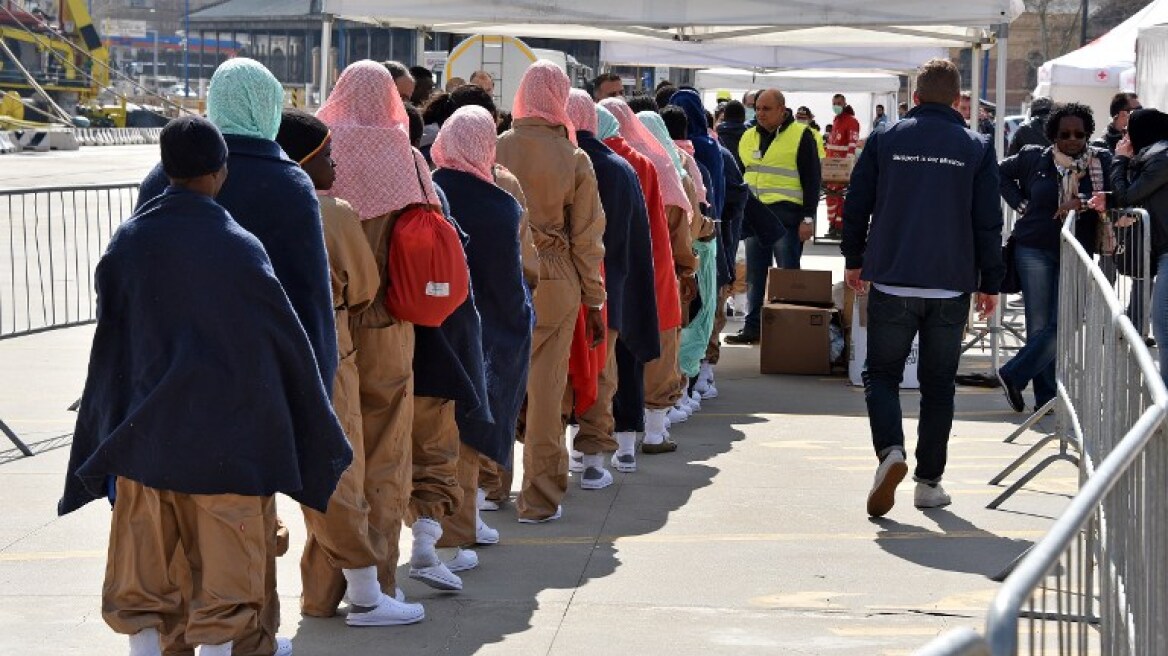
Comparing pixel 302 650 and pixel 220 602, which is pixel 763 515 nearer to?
pixel 302 650

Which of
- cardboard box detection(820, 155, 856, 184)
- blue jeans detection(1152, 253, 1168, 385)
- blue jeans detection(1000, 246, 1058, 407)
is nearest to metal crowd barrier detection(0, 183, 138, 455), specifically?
blue jeans detection(1000, 246, 1058, 407)

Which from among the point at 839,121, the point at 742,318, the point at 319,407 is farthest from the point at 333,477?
the point at 839,121

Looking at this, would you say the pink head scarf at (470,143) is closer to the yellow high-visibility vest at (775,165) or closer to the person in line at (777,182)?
the person in line at (777,182)

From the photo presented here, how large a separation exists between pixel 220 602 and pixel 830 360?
8.38 meters

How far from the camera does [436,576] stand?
6.45m

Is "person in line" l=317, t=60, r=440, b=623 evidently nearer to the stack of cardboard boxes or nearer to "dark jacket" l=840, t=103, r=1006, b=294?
"dark jacket" l=840, t=103, r=1006, b=294

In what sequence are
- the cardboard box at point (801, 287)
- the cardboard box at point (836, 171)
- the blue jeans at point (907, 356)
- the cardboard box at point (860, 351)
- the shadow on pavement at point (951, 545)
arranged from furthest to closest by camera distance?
the cardboard box at point (836, 171)
the cardboard box at point (801, 287)
the cardboard box at point (860, 351)
the blue jeans at point (907, 356)
the shadow on pavement at point (951, 545)

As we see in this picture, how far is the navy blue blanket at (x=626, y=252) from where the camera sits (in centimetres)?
823

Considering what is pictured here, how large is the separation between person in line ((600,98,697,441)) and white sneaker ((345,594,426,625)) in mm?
3234

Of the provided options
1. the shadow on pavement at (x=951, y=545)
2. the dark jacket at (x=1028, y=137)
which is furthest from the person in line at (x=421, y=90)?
the dark jacket at (x=1028, y=137)

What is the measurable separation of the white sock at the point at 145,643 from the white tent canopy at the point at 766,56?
15.5m

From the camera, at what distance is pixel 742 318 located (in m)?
16.4

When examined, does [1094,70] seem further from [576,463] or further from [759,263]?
[576,463]

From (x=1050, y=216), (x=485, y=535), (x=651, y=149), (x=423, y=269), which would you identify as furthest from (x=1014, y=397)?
(x=423, y=269)
